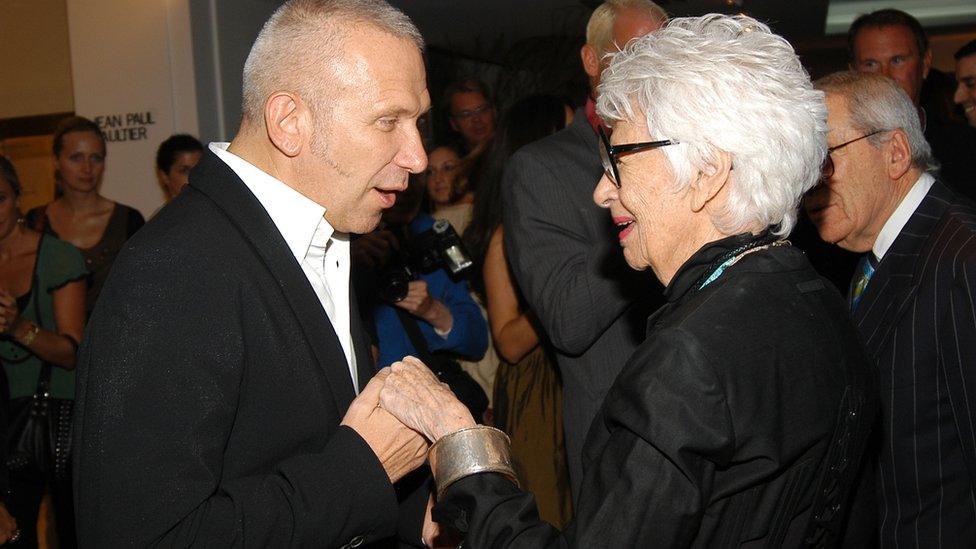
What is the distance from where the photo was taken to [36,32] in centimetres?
589

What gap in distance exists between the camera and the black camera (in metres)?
3.32

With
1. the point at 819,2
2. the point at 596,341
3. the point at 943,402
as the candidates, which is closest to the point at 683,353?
the point at 943,402

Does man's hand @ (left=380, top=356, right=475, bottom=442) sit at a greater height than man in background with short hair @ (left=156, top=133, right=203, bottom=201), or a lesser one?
lesser

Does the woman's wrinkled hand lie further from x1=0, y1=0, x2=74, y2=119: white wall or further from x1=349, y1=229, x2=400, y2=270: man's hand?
x1=0, y1=0, x2=74, y2=119: white wall

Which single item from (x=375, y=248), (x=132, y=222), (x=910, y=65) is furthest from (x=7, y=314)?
(x=910, y=65)

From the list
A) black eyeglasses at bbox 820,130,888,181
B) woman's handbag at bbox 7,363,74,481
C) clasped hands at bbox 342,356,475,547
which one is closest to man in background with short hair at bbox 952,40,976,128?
black eyeglasses at bbox 820,130,888,181

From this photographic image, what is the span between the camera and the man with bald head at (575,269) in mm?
2314

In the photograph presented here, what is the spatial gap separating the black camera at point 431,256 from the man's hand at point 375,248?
0.03m

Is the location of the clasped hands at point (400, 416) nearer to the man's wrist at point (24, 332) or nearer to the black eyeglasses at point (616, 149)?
the black eyeglasses at point (616, 149)

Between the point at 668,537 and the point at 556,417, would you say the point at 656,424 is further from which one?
the point at 556,417

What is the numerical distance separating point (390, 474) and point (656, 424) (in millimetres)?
522

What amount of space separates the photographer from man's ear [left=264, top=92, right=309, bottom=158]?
1.51 metres

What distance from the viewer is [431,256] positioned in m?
3.41

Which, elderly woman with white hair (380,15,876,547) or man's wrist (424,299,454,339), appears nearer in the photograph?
elderly woman with white hair (380,15,876,547)
